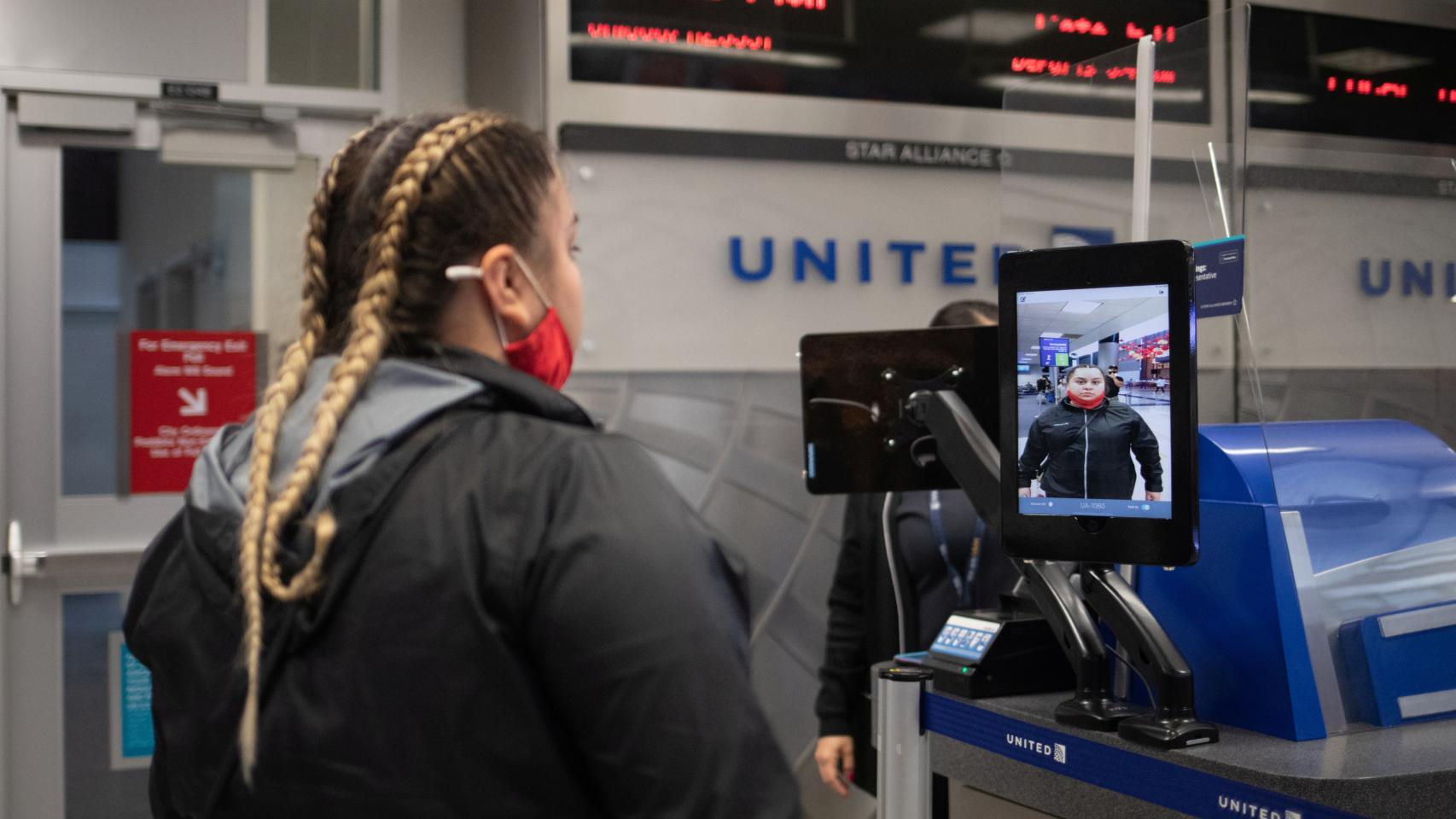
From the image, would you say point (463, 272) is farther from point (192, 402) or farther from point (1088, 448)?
point (192, 402)

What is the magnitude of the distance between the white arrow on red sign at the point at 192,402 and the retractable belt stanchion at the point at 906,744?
2.24m

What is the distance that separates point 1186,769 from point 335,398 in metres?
0.98

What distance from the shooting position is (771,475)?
328cm

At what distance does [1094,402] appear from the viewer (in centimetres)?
149

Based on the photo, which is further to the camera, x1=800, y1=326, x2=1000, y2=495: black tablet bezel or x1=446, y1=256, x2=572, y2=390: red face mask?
x1=800, y1=326, x2=1000, y2=495: black tablet bezel

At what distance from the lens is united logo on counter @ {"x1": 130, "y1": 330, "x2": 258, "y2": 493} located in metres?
3.35

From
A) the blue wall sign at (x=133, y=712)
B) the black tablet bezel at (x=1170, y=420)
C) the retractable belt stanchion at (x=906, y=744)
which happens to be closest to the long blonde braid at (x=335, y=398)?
the black tablet bezel at (x=1170, y=420)

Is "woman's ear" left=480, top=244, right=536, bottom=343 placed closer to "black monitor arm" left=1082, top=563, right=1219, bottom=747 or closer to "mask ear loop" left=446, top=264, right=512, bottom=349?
"mask ear loop" left=446, top=264, right=512, bottom=349

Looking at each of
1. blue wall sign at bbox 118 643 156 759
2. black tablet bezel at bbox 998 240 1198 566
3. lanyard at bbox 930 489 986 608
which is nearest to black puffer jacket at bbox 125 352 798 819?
black tablet bezel at bbox 998 240 1198 566

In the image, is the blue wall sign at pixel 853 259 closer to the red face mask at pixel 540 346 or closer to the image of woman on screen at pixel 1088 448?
the image of woman on screen at pixel 1088 448

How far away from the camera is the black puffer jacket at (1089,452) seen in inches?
57.0

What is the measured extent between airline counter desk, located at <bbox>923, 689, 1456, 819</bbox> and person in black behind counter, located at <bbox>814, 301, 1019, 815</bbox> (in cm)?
92

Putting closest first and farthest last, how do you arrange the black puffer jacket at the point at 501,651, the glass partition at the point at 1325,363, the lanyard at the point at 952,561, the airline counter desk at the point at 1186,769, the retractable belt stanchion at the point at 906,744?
the black puffer jacket at the point at 501,651, the airline counter desk at the point at 1186,769, the glass partition at the point at 1325,363, the retractable belt stanchion at the point at 906,744, the lanyard at the point at 952,561

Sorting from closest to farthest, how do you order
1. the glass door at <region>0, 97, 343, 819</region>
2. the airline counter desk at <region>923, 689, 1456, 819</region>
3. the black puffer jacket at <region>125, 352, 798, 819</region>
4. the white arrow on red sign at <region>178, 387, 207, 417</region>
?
the black puffer jacket at <region>125, 352, 798, 819</region>, the airline counter desk at <region>923, 689, 1456, 819</region>, the glass door at <region>0, 97, 343, 819</region>, the white arrow on red sign at <region>178, 387, 207, 417</region>
